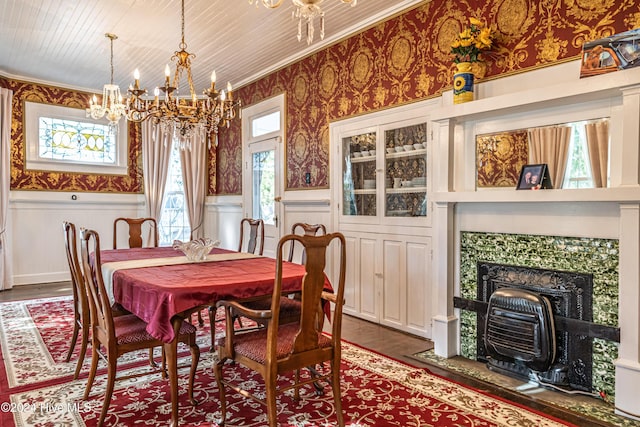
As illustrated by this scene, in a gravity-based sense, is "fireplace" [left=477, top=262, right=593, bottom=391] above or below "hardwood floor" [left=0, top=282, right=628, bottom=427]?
above

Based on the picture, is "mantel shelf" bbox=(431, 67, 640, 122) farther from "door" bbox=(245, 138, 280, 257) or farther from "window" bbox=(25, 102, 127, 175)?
"window" bbox=(25, 102, 127, 175)

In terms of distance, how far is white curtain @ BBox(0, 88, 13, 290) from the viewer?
18.1 ft

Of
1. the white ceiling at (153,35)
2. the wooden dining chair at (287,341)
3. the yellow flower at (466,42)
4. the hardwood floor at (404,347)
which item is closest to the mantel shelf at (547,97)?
the yellow flower at (466,42)

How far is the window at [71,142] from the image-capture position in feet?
19.9

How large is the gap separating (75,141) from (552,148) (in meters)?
Result: 6.56

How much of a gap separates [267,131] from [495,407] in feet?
14.7

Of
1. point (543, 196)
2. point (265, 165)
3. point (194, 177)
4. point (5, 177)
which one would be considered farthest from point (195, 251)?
point (5, 177)

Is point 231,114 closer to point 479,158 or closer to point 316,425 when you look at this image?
point 479,158

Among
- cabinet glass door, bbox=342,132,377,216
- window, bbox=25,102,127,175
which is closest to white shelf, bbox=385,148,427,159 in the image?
cabinet glass door, bbox=342,132,377,216

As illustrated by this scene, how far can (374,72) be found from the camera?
4.12 meters

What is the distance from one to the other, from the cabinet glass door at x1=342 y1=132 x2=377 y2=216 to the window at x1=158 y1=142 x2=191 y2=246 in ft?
11.7

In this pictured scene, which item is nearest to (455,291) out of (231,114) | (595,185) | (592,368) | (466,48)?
(592,368)

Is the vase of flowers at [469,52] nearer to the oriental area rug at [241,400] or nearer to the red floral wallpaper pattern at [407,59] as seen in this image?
the red floral wallpaper pattern at [407,59]

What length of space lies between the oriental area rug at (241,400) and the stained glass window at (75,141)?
3912 millimetres
